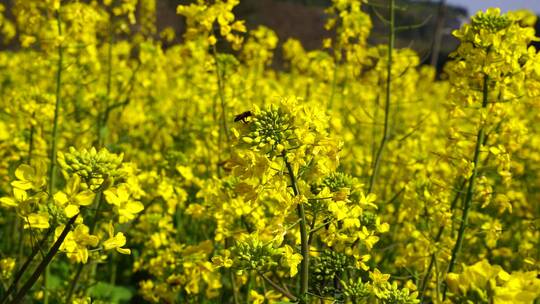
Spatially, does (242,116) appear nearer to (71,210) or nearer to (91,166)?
(91,166)

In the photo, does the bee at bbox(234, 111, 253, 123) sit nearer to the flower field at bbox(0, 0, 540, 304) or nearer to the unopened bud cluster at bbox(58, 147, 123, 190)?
the flower field at bbox(0, 0, 540, 304)

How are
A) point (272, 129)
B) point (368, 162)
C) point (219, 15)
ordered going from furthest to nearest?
point (368, 162), point (219, 15), point (272, 129)

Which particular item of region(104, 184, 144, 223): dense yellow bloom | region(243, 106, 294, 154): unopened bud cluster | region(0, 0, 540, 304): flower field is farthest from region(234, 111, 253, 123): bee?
region(104, 184, 144, 223): dense yellow bloom

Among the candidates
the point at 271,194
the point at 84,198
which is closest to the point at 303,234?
the point at 271,194

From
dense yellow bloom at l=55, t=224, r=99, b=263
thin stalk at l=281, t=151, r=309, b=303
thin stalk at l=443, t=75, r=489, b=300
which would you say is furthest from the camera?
thin stalk at l=443, t=75, r=489, b=300

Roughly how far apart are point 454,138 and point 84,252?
6.19 ft

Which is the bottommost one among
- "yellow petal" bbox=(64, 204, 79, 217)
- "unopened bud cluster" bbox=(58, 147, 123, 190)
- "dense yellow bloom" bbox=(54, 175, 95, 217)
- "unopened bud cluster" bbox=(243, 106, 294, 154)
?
"yellow petal" bbox=(64, 204, 79, 217)

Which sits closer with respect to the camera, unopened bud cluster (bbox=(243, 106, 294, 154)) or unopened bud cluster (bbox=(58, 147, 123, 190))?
unopened bud cluster (bbox=(58, 147, 123, 190))

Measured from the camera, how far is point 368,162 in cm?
456

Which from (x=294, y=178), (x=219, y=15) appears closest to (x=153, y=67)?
(x=219, y=15)

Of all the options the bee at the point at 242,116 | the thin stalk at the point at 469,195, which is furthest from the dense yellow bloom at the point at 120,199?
the thin stalk at the point at 469,195

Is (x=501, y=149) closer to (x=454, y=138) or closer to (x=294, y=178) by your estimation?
(x=454, y=138)

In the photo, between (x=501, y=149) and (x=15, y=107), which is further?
(x=15, y=107)

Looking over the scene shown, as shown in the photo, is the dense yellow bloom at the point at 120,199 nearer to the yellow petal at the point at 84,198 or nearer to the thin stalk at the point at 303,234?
the yellow petal at the point at 84,198
